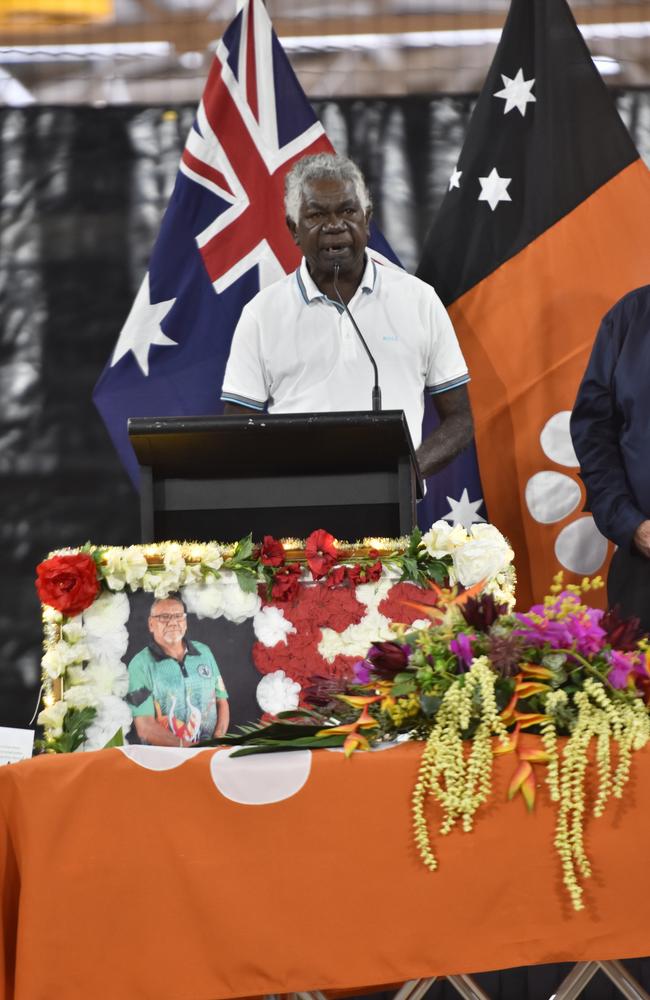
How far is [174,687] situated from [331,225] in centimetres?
152

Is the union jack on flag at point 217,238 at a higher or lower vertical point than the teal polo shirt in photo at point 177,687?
higher

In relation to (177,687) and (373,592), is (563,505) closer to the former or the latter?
(373,592)

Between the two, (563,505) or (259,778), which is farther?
(563,505)

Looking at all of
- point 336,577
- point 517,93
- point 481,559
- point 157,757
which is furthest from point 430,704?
point 517,93

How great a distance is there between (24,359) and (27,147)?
69 centimetres

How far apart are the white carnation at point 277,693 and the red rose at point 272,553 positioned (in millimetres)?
185

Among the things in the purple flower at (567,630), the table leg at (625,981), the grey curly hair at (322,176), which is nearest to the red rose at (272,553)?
the purple flower at (567,630)

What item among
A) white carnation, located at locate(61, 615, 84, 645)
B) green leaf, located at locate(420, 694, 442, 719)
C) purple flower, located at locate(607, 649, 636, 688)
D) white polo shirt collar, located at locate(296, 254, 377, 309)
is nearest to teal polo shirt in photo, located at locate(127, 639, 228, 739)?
white carnation, located at locate(61, 615, 84, 645)

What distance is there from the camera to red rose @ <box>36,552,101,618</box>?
2.27m

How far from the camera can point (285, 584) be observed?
2285 millimetres

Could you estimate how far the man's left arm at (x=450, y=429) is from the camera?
3.36 meters

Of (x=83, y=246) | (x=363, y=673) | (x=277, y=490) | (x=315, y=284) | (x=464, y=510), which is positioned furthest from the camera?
(x=83, y=246)

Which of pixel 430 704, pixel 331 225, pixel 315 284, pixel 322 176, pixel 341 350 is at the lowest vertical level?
pixel 430 704

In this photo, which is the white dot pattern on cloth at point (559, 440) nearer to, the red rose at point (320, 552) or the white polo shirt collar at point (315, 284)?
the white polo shirt collar at point (315, 284)
